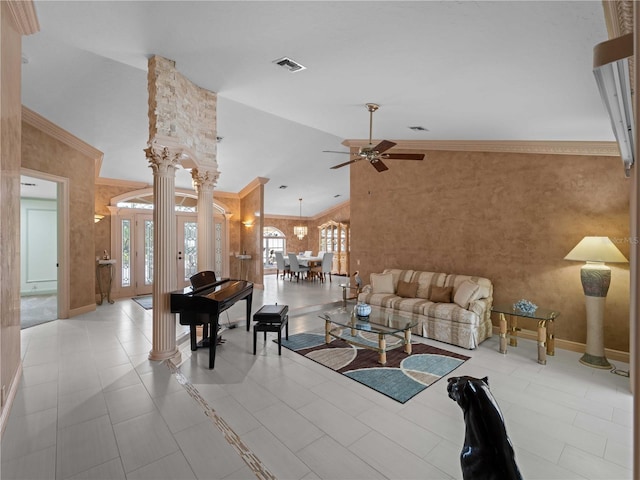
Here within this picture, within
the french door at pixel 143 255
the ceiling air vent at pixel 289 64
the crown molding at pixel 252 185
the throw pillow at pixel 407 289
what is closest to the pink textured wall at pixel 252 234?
the crown molding at pixel 252 185

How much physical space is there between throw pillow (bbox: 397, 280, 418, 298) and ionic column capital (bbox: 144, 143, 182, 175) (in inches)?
154

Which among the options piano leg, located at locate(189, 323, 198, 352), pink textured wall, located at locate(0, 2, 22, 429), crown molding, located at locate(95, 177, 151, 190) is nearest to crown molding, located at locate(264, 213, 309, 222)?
crown molding, located at locate(95, 177, 151, 190)

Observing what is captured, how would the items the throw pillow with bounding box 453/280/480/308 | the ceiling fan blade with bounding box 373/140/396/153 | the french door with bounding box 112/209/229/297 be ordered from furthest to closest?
1. the french door with bounding box 112/209/229/297
2. the throw pillow with bounding box 453/280/480/308
3. the ceiling fan blade with bounding box 373/140/396/153

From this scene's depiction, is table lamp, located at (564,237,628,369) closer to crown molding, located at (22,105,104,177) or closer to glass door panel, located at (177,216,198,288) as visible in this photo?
crown molding, located at (22,105,104,177)

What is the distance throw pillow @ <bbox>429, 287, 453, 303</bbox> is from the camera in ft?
15.6

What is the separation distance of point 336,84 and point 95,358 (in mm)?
4249

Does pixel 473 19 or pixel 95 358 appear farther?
pixel 95 358

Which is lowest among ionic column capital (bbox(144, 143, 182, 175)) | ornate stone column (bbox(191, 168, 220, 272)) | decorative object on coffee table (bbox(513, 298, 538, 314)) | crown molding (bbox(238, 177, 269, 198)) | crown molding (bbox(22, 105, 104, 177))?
decorative object on coffee table (bbox(513, 298, 538, 314))

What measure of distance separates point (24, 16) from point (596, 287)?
624 centimetres

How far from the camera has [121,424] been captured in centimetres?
240

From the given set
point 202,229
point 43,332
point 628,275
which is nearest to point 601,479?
point 628,275

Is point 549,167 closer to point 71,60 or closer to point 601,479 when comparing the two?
point 601,479

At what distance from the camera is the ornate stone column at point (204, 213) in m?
4.45

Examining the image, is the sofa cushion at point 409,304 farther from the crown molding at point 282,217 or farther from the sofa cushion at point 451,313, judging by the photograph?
the crown molding at point 282,217
